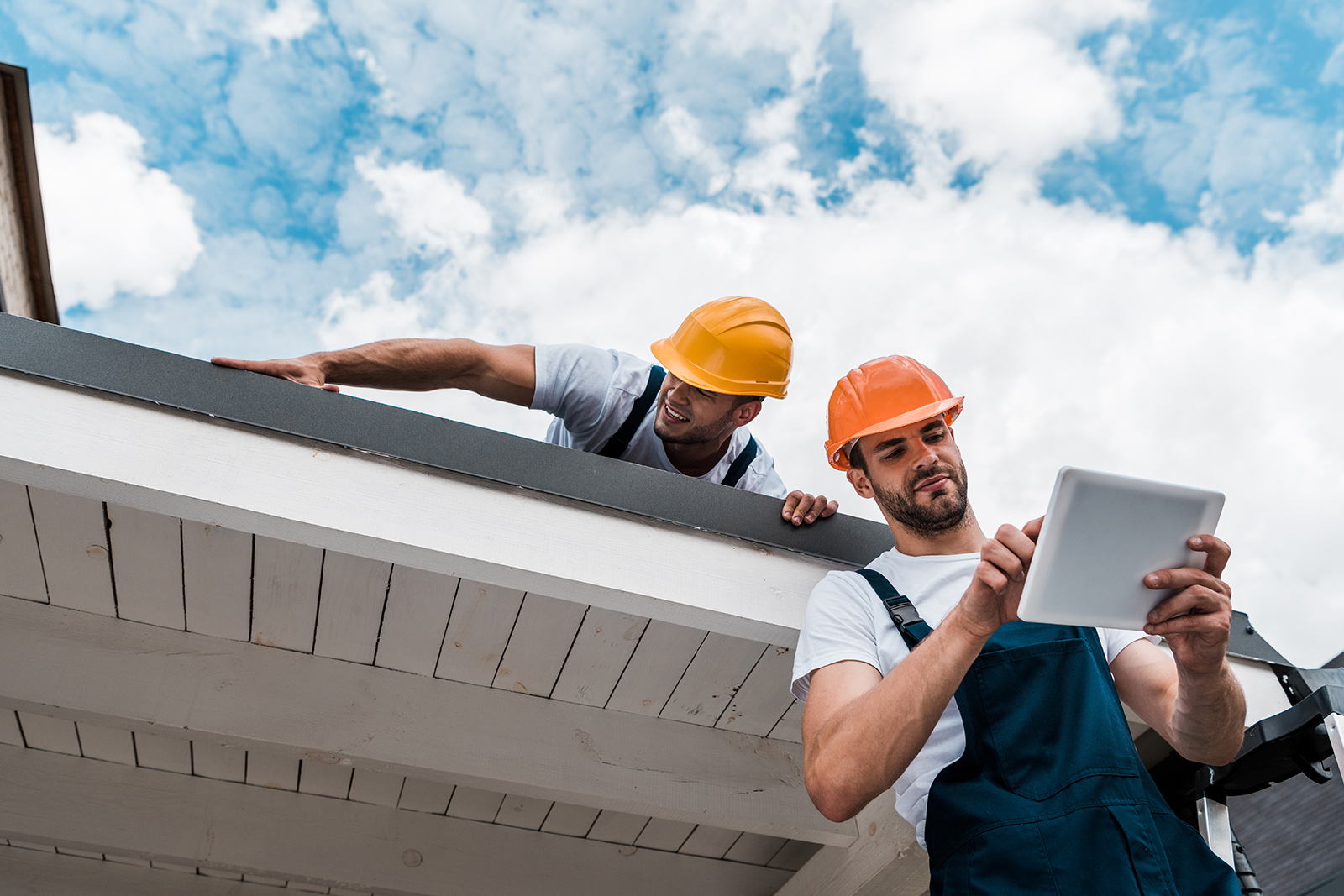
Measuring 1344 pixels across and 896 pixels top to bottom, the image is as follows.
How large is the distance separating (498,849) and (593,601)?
156cm

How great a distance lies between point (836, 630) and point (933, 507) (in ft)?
1.35

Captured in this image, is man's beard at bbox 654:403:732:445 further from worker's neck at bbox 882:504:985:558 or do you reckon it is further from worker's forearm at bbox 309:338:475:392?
worker's neck at bbox 882:504:985:558

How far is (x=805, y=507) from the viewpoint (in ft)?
5.75

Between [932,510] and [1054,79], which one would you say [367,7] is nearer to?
[1054,79]

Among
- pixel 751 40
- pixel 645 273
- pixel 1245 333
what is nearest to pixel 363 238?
pixel 645 273

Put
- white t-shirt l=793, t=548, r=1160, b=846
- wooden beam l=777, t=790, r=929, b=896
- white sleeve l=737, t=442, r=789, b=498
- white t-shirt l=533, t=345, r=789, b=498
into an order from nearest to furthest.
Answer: white t-shirt l=793, t=548, r=1160, b=846 < wooden beam l=777, t=790, r=929, b=896 < white t-shirt l=533, t=345, r=789, b=498 < white sleeve l=737, t=442, r=789, b=498

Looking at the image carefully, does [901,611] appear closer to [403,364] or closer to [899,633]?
[899,633]

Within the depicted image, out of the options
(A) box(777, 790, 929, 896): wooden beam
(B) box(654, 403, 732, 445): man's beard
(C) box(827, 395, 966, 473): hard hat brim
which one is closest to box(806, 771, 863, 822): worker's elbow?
(C) box(827, 395, 966, 473): hard hat brim

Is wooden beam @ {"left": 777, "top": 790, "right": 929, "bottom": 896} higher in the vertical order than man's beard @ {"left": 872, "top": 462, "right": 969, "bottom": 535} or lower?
lower

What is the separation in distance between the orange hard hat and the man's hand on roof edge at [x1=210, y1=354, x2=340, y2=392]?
3.45 ft

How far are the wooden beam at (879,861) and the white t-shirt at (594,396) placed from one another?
3.08 ft

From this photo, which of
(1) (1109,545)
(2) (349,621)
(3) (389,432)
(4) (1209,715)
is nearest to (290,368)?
(3) (389,432)

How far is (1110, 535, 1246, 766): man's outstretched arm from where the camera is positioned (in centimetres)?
106

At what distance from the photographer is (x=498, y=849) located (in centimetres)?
266
